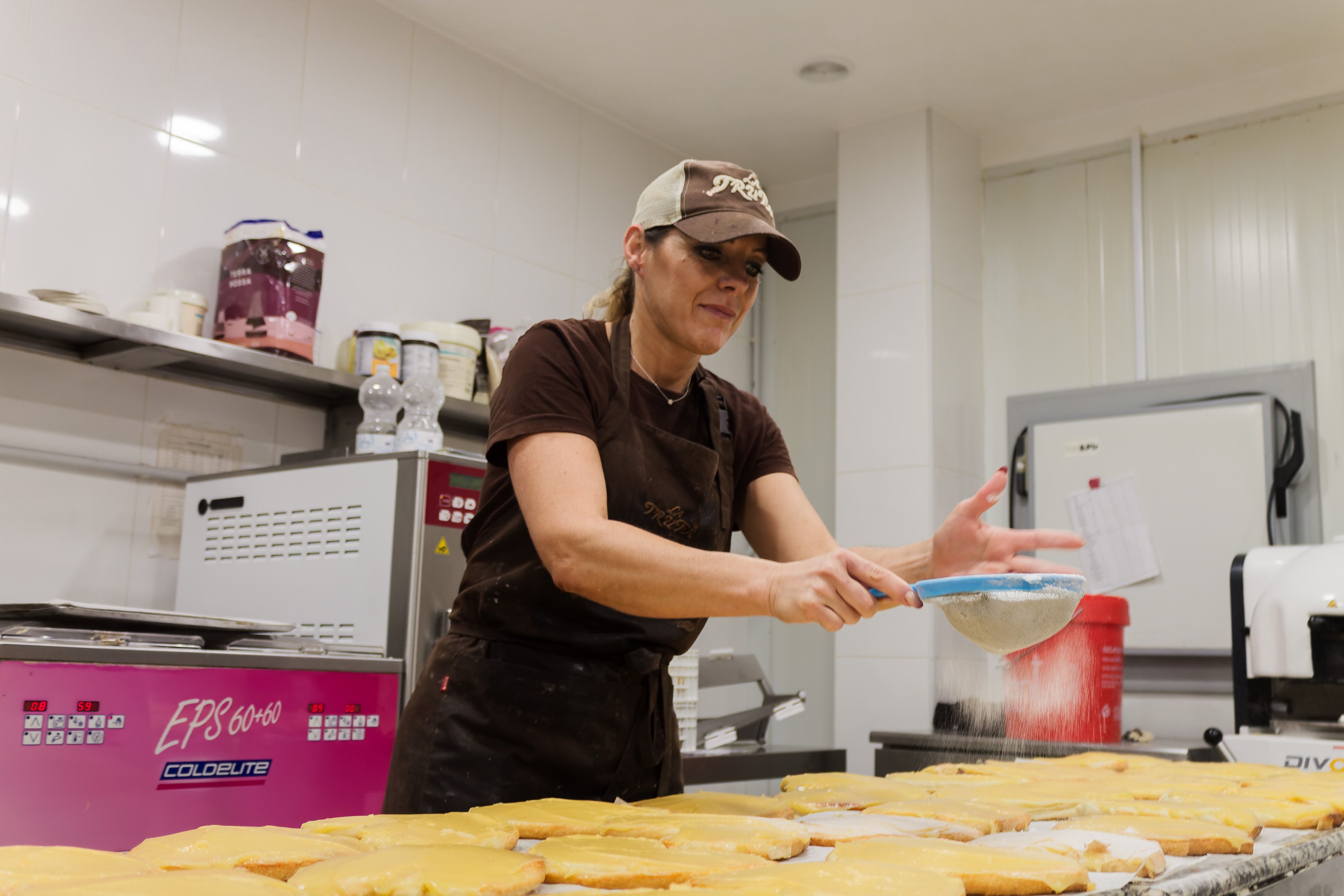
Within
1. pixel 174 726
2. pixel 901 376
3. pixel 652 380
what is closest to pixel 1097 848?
pixel 652 380

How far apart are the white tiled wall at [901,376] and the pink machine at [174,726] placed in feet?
6.87

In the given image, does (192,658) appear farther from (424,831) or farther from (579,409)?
(424,831)

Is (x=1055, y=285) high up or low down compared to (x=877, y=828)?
up

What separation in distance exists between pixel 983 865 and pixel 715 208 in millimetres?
984

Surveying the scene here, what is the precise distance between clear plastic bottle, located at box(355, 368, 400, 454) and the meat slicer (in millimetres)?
2241

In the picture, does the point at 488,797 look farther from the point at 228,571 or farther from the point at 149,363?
the point at 149,363

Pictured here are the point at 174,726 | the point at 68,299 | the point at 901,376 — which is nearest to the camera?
the point at 174,726

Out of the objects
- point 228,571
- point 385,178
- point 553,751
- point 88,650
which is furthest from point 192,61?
point 553,751

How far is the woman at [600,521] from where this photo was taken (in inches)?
61.3

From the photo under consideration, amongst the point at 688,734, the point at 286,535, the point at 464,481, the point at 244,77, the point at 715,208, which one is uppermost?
the point at 244,77

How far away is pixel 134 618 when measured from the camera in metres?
2.13

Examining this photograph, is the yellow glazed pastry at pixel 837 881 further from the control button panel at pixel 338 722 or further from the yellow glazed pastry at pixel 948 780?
the control button panel at pixel 338 722

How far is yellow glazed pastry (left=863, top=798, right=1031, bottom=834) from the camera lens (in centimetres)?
134

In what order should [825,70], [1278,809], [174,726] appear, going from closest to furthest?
1. [1278,809]
2. [174,726]
3. [825,70]
